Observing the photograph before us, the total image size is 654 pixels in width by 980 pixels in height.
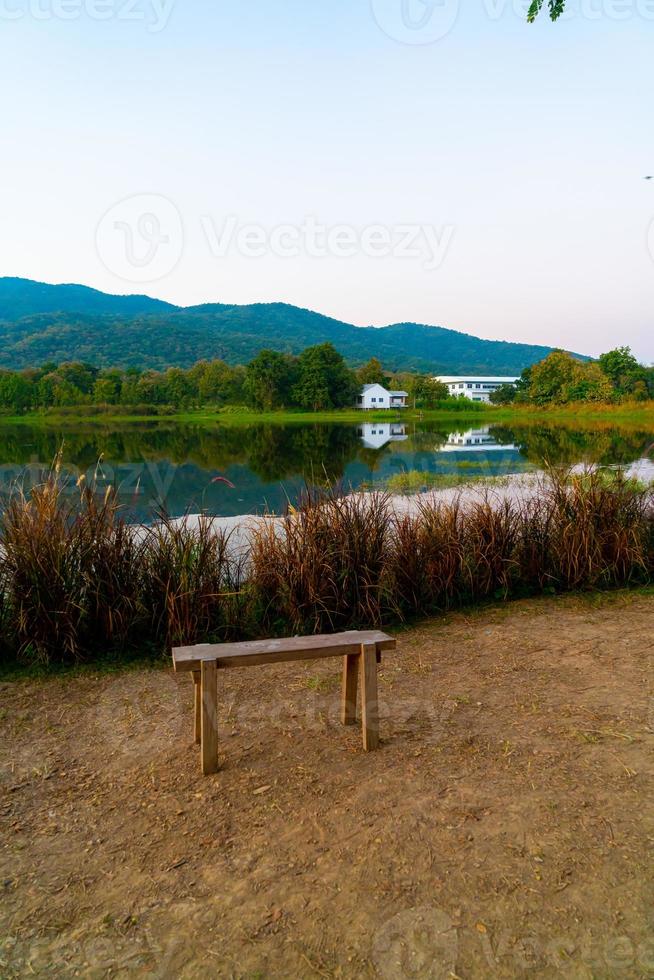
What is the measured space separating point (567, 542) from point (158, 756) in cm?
473

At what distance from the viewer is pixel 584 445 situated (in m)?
29.1

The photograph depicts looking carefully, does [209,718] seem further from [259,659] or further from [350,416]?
[350,416]

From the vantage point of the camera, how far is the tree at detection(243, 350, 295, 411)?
208ft

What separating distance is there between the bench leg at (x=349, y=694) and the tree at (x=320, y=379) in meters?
61.7

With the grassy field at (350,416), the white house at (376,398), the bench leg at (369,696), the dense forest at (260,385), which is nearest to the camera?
the bench leg at (369,696)

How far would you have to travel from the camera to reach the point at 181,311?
433 ft

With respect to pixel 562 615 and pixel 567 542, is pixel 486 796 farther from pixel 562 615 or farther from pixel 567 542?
pixel 567 542

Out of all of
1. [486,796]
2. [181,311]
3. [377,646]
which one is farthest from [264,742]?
[181,311]

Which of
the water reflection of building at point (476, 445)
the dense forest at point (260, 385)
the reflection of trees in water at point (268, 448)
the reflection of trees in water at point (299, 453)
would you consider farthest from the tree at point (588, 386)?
the reflection of trees in water at point (299, 453)

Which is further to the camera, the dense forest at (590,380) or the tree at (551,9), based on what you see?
the dense forest at (590,380)

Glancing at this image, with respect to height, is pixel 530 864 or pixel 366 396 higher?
pixel 366 396

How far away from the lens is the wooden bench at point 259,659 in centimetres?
314

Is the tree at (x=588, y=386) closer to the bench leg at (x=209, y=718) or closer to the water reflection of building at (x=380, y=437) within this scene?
the water reflection of building at (x=380, y=437)

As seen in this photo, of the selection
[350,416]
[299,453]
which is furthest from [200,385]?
[299,453]
